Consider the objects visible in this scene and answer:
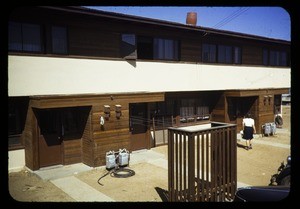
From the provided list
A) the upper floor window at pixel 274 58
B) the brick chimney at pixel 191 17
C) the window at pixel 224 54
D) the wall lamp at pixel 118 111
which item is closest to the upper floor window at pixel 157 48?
the wall lamp at pixel 118 111

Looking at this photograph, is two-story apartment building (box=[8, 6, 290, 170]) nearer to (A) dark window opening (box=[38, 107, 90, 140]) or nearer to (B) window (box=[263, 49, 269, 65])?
(A) dark window opening (box=[38, 107, 90, 140])

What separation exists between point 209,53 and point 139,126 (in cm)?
674

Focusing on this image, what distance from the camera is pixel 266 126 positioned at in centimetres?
1947

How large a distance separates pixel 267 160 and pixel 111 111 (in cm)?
766

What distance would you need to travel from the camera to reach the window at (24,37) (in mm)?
10891

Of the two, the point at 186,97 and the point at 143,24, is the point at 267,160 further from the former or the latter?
the point at 143,24

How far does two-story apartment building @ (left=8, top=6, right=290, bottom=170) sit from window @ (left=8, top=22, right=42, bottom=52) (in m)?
0.04

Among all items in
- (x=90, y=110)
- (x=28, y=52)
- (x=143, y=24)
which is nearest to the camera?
(x=28, y=52)

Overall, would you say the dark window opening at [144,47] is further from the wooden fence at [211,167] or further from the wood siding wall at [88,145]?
the wooden fence at [211,167]

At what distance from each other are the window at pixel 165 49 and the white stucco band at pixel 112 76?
55cm

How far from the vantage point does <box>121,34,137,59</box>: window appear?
1384 centimetres

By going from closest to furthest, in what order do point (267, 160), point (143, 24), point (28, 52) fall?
1. point (28, 52)
2. point (267, 160)
3. point (143, 24)

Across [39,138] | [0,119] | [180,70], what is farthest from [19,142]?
[180,70]

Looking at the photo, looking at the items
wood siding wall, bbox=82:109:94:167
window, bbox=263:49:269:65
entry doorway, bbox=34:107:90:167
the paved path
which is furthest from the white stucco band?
the paved path
